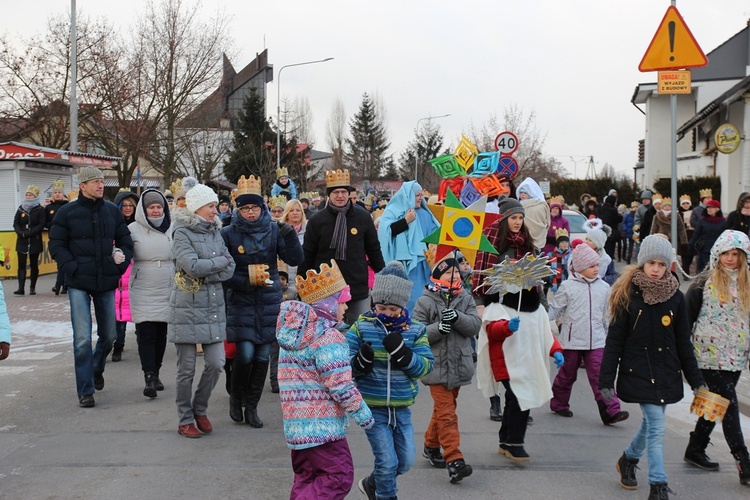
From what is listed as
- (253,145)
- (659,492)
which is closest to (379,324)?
(659,492)

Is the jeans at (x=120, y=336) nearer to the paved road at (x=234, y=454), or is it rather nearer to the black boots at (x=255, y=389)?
the paved road at (x=234, y=454)

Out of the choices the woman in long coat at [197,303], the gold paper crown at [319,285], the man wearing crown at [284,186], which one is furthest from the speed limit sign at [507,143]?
the gold paper crown at [319,285]

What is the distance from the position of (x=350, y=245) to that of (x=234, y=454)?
2628 millimetres

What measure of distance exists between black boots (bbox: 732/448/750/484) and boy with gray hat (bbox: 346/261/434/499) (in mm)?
2488

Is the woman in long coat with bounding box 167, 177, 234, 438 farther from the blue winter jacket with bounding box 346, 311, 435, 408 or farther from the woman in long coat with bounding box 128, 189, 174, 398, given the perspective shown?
the blue winter jacket with bounding box 346, 311, 435, 408

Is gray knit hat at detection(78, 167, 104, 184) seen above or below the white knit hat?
above

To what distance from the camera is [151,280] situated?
324 inches

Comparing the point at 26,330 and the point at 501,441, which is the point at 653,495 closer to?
the point at 501,441

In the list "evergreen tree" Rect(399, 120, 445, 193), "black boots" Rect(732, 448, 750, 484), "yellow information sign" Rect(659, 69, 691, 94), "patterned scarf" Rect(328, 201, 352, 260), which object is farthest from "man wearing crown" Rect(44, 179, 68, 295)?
"evergreen tree" Rect(399, 120, 445, 193)

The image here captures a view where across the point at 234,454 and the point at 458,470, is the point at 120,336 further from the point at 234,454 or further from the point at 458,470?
the point at 458,470

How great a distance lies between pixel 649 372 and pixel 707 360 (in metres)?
0.66

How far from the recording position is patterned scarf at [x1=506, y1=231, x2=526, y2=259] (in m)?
7.13

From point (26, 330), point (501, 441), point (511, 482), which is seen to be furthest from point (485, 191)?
point (26, 330)

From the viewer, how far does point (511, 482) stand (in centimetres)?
577
